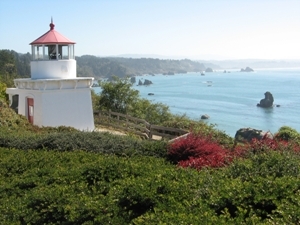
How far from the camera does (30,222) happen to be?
523 centimetres

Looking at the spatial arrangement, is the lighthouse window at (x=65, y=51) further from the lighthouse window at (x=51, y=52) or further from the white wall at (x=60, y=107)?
the white wall at (x=60, y=107)

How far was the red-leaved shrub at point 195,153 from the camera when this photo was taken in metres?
8.17

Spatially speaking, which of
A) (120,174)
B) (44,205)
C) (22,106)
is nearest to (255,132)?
(22,106)

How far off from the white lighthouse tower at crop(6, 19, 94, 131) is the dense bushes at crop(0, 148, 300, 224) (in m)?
11.6

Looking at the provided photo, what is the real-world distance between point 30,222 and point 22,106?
51.7ft

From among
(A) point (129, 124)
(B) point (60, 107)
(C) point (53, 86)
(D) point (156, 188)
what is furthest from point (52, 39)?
(D) point (156, 188)

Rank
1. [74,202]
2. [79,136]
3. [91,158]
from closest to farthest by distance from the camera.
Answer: [74,202] < [91,158] < [79,136]

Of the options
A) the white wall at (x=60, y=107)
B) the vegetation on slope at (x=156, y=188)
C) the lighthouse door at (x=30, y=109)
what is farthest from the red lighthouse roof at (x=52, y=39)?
the vegetation on slope at (x=156, y=188)

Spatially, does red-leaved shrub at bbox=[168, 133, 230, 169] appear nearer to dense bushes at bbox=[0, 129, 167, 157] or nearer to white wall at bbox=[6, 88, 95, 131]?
dense bushes at bbox=[0, 129, 167, 157]

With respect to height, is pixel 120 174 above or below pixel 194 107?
above

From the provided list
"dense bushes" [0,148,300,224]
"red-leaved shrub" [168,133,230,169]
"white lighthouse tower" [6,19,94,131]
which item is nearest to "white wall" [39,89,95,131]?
"white lighthouse tower" [6,19,94,131]

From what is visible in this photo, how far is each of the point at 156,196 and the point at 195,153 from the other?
415 cm

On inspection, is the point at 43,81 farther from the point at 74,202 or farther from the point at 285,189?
the point at 285,189

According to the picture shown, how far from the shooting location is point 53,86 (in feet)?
Result: 61.0
